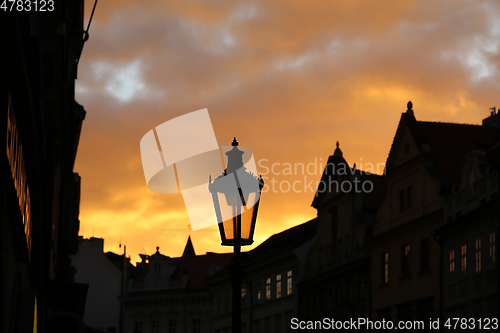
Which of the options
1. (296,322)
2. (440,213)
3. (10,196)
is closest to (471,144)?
(440,213)

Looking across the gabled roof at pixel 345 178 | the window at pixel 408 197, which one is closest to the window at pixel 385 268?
the window at pixel 408 197

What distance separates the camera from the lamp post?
1024cm

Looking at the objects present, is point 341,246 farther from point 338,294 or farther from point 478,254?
point 478,254

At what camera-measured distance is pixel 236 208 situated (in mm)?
10297

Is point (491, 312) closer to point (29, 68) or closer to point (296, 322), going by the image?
point (296, 322)

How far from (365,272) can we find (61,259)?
54.3 ft

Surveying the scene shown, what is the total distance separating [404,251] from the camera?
39.0 meters

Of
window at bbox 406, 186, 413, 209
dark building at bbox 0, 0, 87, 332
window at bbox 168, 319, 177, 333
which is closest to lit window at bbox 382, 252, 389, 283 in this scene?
window at bbox 406, 186, 413, 209

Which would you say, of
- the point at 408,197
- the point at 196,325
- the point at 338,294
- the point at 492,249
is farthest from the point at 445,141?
the point at 196,325

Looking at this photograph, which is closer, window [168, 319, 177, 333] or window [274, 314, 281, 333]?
window [274, 314, 281, 333]

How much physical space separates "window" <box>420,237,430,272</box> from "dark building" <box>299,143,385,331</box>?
536 cm

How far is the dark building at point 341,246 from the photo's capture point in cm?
4341

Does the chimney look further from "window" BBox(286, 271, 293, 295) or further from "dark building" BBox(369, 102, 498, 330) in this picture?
"window" BBox(286, 271, 293, 295)

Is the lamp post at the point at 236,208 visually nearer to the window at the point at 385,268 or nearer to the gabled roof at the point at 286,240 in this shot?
the window at the point at 385,268
